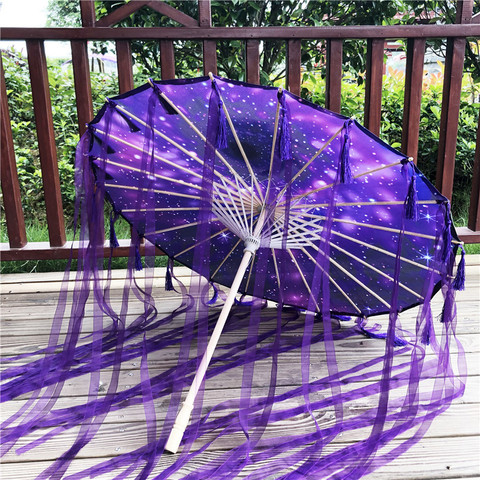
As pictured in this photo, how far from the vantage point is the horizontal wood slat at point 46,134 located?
2.20 m

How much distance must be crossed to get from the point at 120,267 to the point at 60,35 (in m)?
1.26

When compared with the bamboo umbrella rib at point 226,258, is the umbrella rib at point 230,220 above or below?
above

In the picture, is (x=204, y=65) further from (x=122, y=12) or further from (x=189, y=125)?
(x=189, y=125)

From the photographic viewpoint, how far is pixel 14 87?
381cm

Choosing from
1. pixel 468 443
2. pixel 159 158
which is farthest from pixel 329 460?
pixel 159 158

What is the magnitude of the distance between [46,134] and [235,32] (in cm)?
103

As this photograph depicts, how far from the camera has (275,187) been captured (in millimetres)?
1461

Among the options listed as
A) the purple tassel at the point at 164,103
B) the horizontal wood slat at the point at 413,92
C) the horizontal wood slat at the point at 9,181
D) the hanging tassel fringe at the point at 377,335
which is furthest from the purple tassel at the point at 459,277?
the horizontal wood slat at the point at 9,181

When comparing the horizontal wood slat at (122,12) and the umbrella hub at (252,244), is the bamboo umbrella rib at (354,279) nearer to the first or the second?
the umbrella hub at (252,244)

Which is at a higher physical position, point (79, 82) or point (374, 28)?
point (374, 28)

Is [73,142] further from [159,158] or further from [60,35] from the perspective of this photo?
[159,158]

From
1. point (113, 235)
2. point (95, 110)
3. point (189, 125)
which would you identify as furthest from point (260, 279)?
point (95, 110)

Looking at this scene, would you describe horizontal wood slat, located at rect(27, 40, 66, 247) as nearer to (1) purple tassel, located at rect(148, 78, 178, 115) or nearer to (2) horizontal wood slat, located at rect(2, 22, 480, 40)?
(2) horizontal wood slat, located at rect(2, 22, 480, 40)

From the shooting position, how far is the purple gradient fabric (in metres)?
1.19
